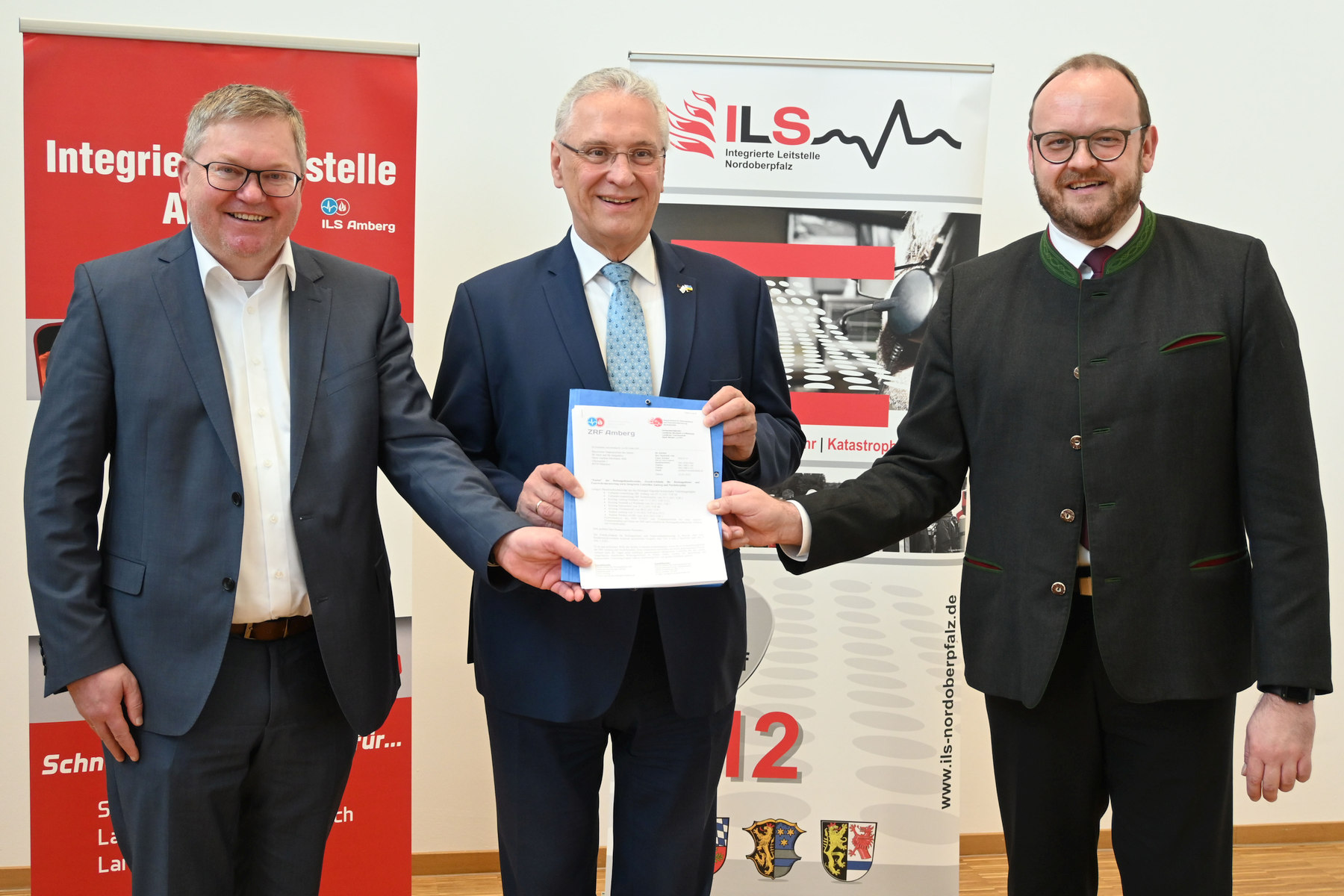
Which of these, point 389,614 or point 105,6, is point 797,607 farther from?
point 105,6

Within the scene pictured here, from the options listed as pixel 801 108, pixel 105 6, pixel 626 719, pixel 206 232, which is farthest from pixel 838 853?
pixel 105 6

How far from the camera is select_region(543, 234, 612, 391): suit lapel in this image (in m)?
2.04

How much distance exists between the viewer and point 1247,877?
3898 mm

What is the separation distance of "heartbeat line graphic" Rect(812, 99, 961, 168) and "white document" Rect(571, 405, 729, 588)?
1.67 meters

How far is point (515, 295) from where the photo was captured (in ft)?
6.97

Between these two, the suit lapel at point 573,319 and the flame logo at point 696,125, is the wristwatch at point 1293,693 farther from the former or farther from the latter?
the flame logo at point 696,125

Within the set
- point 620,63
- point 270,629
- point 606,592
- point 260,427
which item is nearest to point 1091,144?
point 606,592

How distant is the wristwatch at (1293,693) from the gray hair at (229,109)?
2192 millimetres

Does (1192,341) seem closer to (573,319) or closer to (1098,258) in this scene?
(1098,258)

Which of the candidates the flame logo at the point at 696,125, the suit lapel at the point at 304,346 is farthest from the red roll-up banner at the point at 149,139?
the suit lapel at the point at 304,346

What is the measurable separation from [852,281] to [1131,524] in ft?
5.23

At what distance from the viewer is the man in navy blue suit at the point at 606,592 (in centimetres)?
203

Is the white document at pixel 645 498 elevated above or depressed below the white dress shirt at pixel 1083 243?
below

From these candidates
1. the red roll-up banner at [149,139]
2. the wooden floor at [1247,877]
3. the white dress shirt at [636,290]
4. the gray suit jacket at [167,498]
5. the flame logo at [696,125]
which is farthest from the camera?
the wooden floor at [1247,877]
